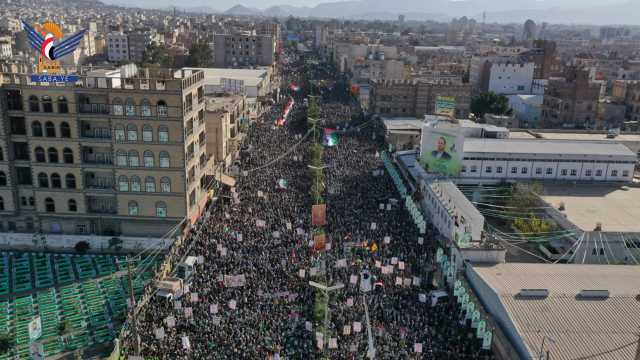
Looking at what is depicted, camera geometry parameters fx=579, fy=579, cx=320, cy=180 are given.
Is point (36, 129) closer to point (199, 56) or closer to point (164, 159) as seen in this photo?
point (164, 159)

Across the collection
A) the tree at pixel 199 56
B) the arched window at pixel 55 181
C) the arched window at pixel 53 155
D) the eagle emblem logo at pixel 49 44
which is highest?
the eagle emblem logo at pixel 49 44

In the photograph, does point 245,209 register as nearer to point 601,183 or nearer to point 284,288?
point 284,288

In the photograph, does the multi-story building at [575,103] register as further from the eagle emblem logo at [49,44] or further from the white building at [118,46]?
the white building at [118,46]

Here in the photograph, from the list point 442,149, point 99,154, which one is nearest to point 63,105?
point 99,154

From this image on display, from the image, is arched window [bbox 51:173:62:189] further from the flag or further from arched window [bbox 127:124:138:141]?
the flag

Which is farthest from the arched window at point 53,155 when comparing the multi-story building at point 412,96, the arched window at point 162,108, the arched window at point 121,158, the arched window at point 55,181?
the multi-story building at point 412,96

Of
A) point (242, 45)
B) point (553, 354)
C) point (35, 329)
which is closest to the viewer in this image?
point (553, 354)

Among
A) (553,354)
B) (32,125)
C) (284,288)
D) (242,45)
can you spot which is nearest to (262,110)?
(242,45)

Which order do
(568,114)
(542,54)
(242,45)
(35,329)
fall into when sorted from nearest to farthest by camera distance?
(35,329) < (568,114) < (542,54) < (242,45)
